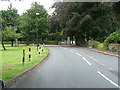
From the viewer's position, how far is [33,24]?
2714 inches

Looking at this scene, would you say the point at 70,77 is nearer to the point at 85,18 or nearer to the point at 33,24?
the point at 85,18

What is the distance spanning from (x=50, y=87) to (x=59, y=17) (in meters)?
41.3

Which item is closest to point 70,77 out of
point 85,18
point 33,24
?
point 85,18

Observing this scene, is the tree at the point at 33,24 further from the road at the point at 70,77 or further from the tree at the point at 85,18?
the road at the point at 70,77

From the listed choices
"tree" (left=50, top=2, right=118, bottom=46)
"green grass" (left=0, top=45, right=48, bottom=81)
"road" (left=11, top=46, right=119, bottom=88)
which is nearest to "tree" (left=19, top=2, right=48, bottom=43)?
"tree" (left=50, top=2, right=118, bottom=46)

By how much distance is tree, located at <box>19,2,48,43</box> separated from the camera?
68.6 m

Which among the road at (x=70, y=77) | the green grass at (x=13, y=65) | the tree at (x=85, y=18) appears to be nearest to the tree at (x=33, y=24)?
the tree at (x=85, y=18)

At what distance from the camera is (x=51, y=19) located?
176ft

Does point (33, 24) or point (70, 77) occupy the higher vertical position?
point (33, 24)

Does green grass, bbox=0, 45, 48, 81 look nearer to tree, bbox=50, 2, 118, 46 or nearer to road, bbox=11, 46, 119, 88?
road, bbox=11, 46, 119, 88

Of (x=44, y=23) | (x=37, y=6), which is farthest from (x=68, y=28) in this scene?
(x=37, y=6)

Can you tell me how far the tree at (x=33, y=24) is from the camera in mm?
68625

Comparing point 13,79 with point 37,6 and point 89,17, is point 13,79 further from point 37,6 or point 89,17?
point 37,6

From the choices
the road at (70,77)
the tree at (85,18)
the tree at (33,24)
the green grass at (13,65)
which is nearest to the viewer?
the road at (70,77)
